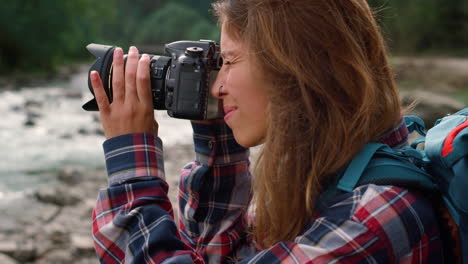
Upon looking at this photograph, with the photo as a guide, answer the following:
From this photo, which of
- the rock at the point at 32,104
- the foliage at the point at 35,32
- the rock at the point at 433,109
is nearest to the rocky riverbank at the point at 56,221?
the rock at the point at 433,109

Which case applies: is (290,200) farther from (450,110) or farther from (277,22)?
(450,110)

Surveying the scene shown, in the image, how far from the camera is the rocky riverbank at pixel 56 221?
7.84 ft

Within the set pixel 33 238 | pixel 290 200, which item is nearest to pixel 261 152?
pixel 290 200

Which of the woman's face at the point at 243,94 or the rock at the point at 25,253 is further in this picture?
the rock at the point at 25,253

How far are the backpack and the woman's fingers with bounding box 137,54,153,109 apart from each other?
327 mm

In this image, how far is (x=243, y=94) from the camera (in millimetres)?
747

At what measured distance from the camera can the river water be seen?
410 centimetres

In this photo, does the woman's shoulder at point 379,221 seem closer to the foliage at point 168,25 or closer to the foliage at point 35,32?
the foliage at point 168,25

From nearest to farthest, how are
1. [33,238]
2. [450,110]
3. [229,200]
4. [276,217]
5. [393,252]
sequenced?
[393,252] < [276,217] < [229,200] < [33,238] < [450,110]

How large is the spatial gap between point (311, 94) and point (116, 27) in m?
21.2

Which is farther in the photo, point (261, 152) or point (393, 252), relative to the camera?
point (261, 152)

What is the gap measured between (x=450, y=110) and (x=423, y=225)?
531 centimetres

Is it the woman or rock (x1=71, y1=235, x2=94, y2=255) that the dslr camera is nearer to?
the woman

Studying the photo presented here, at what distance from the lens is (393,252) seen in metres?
0.60
